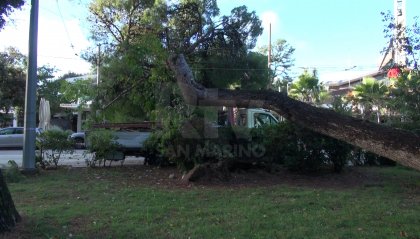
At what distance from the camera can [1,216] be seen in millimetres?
6504

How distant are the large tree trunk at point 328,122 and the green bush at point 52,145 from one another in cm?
544

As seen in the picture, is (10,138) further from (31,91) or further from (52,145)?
(31,91)

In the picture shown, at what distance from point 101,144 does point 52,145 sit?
4.69 feet

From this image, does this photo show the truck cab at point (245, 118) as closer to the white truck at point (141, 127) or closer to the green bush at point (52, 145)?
the white truck at point (141, 127)

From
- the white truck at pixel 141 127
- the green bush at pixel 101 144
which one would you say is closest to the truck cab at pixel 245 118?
the white truck at pixel 141 127

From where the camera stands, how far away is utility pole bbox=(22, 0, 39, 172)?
12914mm

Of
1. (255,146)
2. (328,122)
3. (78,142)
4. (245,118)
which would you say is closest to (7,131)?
(78,142)

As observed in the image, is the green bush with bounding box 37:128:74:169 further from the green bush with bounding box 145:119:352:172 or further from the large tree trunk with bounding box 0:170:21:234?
the large tree trunk with bounding box 0:170:21:234

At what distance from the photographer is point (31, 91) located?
13.1 m

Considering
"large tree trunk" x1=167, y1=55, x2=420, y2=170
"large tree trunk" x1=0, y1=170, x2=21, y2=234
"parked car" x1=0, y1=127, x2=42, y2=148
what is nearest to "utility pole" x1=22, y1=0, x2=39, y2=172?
"large tree trunk" x1=167, y1=55, x2=420, y2=170

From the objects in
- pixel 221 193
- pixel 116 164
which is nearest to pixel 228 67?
pixel 116 164

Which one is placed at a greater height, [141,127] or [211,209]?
[141,127]

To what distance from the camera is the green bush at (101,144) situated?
542 inches

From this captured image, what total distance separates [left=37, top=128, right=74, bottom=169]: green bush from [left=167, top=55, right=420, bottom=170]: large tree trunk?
17.9 ft
